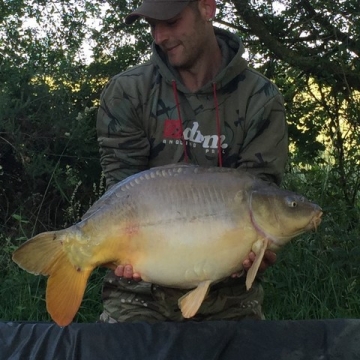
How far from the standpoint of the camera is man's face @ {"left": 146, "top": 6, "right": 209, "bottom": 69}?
1.76 m

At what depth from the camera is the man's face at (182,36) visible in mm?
1758

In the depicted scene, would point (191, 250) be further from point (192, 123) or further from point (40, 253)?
point (192, 123)

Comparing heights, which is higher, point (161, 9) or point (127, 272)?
point (161, 9)

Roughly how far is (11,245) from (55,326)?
91cm

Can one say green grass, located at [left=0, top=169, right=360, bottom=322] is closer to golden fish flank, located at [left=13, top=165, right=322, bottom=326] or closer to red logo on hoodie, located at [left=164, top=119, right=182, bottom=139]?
red logo on hoodie, located at [left=164, top=119, right=182, bottom=139]

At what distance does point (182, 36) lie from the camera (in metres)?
1.77

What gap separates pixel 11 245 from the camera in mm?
2557

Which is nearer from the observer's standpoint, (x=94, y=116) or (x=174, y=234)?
(x=174, y=234)

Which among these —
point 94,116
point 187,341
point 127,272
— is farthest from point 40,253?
point 94,116

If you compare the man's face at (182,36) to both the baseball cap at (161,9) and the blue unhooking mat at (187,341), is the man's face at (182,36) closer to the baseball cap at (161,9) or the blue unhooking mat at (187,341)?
the baseball cap at (161,9)

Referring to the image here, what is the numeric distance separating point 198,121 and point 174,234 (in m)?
0.51

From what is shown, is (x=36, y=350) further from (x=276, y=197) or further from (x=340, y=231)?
(x=340, y=231)

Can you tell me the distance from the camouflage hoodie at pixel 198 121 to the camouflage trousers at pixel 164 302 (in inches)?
11.9

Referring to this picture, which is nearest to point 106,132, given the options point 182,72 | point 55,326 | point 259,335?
point 182,72
